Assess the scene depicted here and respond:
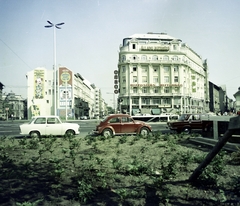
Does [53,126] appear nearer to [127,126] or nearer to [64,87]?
[127,126]

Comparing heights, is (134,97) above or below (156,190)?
above

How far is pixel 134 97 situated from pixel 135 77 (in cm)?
682

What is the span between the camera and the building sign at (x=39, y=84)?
66562 mm

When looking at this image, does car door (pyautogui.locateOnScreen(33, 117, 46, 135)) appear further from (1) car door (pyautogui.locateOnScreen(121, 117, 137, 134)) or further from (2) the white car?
(1) car door (pyautogui.locateOnScreen(121, 117, 137, 134))

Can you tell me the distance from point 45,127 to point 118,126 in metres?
4.87

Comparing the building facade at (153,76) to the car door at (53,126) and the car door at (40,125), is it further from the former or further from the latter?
the car door at (40,125)

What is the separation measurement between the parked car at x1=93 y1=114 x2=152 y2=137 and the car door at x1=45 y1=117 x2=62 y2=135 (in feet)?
8.20

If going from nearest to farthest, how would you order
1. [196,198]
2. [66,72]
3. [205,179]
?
1. [196,198]
2. [205,179]
3. [66,72]

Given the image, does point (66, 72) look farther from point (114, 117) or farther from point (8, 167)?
point (8, 167)

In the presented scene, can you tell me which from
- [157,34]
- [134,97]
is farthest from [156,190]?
[157,34]

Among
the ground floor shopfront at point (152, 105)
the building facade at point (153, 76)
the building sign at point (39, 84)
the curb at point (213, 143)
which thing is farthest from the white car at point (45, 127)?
the building sign at point (39, 84)

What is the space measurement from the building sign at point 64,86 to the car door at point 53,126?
5157 centimetres

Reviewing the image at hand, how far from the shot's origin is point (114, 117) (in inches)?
571

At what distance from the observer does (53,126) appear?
47.0 ft
